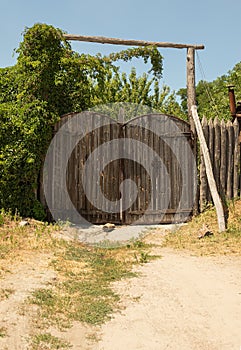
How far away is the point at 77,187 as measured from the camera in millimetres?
11070

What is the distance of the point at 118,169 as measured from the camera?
11125 millimetres

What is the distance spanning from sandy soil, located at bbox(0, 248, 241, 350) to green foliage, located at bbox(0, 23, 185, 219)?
3244 mm

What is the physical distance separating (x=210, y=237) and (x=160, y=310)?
435 cm

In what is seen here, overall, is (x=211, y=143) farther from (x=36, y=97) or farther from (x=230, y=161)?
(x=36, y=97)

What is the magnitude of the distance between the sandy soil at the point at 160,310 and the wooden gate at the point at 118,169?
12.4 ft

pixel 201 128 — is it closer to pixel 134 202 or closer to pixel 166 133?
pixel 166 133

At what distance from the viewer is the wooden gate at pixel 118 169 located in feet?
36.3

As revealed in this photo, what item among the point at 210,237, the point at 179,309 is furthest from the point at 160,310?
the point at 210,237

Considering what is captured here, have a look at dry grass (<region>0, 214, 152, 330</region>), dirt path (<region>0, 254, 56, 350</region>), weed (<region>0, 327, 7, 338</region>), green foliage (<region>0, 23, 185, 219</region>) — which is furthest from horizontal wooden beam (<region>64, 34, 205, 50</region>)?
weed (<region>0, 327, 7, 338</region>)

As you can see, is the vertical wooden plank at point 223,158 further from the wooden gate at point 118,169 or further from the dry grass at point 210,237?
the wooden gate at point 118,169

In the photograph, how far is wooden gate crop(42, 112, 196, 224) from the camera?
11.1 m

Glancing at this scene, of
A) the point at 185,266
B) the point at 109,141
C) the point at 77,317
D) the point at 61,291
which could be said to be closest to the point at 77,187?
the point at 109,141

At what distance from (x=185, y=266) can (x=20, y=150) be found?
4848mm

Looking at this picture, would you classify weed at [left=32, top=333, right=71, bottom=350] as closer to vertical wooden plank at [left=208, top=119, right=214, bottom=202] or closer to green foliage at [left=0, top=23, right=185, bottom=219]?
green foliage at [left=0, top=23, right=185, bottom=219]
